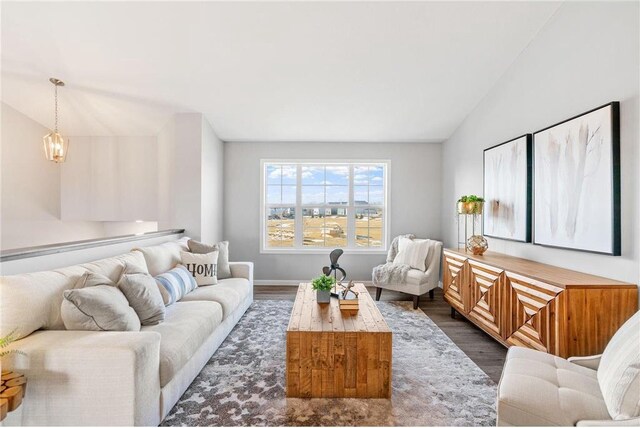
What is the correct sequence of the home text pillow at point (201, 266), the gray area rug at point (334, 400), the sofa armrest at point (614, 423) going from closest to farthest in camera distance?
the sofa armrest at point (614, 423)
the gray area rug at point (334, 400)
the home text pillow at point (201, 266)

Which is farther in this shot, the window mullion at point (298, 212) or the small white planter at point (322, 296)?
the window mullion at point (298, 212)

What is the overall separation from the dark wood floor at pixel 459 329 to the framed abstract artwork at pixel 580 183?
3.47 ft

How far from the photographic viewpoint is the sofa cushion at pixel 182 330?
1835 millimetres

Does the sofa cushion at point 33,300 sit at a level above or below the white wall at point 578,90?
below

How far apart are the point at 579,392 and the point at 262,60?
3.49m

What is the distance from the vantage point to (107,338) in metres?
1.64

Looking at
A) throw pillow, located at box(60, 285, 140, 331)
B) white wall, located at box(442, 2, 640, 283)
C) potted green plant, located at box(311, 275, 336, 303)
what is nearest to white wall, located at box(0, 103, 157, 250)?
throw pillow, located at box(60, 285, 140, 331)

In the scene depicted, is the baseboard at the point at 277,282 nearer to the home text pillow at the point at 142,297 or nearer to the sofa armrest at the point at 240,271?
the sofa armrest at the point at 240,271

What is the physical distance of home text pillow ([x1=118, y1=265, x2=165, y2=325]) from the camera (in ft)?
6.98

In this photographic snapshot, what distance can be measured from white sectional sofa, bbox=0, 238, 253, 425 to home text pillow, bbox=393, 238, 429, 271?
3102 mm

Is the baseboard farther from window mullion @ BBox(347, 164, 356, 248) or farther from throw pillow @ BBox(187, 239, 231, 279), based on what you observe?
throw pillow @ BBox(187, 239, 231, 279)

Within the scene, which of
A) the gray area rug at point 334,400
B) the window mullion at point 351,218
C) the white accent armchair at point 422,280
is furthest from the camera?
the window mullion at point 351,218

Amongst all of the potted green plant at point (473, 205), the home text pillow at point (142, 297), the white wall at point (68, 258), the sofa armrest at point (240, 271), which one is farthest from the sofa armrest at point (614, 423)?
the sofa armrest at point (240, 271)

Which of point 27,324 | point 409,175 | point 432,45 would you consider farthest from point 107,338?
point 409,175
